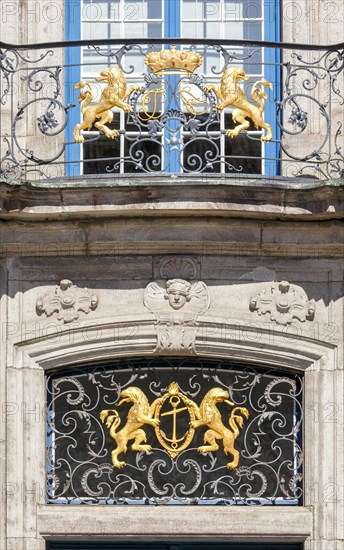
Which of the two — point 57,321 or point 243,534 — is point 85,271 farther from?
point 243,534

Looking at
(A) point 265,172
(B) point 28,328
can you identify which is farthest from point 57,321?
(A) point 265,172

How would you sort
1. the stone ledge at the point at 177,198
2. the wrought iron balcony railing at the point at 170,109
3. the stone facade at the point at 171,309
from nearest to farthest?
A: 1. the stone ledge at the point at 177,198
2. the stone facade at the point at 171,309
3. the wrought iron balcony railing at the point at 170,109

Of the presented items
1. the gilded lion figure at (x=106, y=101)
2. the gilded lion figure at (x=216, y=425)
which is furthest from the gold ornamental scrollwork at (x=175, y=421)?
the gilded lion figure at (x=106, y=101)

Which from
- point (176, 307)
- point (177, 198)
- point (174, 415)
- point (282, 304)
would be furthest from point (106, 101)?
point (174, 415)

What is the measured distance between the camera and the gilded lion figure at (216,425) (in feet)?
49.1

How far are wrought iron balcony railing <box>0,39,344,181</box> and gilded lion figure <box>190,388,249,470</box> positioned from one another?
4.68 ft

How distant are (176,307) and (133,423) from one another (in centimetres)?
77

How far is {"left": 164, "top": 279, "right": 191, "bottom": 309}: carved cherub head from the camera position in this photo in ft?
49.1

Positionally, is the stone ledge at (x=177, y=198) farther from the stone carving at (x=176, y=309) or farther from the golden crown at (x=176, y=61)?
the golden crown at (x=176, y=61)

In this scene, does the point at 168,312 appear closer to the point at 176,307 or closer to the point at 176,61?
the point at 176,307

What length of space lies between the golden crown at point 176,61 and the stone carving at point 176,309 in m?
1.33

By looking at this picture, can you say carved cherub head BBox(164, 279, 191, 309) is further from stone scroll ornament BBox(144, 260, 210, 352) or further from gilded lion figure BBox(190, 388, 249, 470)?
gilded lion figure BBox(190, 388, 249, 470)

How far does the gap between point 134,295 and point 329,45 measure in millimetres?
2002

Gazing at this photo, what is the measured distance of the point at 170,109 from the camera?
1497 cm
